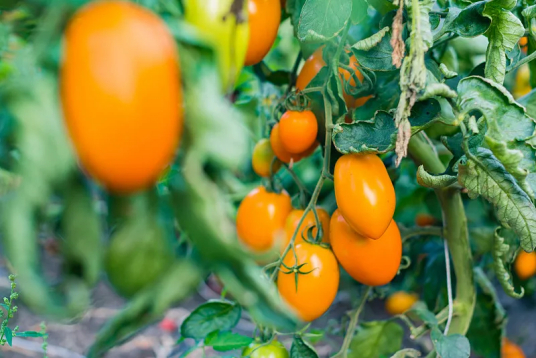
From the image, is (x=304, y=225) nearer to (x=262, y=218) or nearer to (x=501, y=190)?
(x=262, y=218)

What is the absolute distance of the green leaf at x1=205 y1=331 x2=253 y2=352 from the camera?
628mm

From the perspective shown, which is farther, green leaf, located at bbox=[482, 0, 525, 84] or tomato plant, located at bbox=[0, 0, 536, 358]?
green leaf, located at bbox=[482, 0, 525, 84]

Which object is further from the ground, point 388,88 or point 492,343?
point 388,88

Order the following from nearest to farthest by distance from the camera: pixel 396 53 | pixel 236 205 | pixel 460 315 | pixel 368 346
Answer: pixel 396 53 < pixel 460 315 < pixel 368 346 < pixel 236 205

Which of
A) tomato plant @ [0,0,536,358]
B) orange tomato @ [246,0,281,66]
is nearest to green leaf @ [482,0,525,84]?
tomato plant @ [0,0,536,358]

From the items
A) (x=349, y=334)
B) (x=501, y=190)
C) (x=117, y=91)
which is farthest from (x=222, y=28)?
(x=349, y=334)

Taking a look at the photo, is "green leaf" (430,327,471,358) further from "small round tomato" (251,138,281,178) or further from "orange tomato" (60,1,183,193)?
"orange tomato" (60,1,183,193)

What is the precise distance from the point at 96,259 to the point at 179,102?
8 cm

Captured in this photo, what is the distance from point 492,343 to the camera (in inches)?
35.9

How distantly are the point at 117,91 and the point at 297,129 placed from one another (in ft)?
1.21

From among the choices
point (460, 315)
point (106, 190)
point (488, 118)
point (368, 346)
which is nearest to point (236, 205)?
point (368, 346)

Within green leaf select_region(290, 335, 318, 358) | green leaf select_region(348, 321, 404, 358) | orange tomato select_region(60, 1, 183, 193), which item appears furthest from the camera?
green leaf select_region(348, 321, 404, 358)

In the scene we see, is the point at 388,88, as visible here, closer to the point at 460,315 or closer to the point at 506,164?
the point at 506,164

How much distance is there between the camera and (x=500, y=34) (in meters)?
0.49
